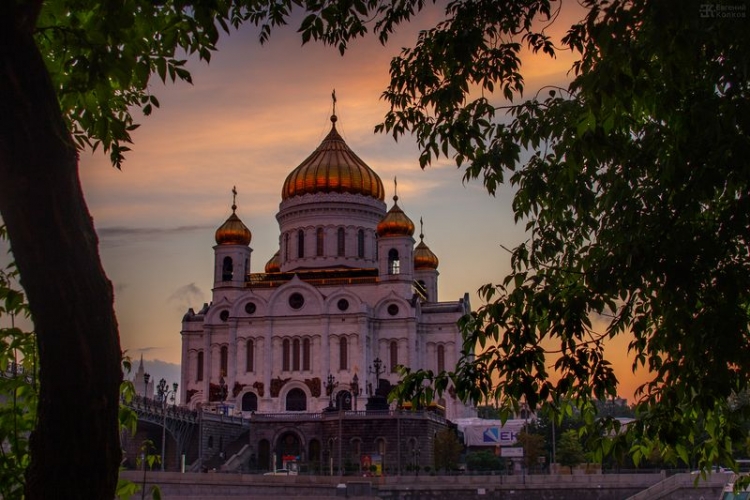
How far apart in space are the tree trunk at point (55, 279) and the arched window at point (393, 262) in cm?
6222

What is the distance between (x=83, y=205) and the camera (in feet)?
14.6

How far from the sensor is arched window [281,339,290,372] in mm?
65250

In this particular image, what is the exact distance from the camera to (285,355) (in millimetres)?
65562

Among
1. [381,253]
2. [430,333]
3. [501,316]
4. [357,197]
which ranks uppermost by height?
[357,197]

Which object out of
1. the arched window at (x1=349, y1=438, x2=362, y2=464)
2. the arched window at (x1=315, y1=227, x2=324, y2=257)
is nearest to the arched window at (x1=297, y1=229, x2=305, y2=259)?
the arched window at (x1=315, y1=227, x2=324, y2=257)

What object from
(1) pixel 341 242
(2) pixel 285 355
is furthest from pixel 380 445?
(1) pixel 341 242

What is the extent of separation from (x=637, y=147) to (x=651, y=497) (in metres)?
38.8

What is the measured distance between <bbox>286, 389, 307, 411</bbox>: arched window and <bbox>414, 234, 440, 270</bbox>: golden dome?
58.9 ft

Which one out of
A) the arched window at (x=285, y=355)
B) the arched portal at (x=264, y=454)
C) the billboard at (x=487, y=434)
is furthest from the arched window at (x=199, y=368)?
the billboard at (x=487, y=434)

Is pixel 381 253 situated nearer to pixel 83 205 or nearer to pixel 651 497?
pixel 651 497

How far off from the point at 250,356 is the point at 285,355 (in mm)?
2548

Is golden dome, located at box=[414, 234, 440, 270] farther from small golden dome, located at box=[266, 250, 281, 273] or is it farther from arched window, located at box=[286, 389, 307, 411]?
arched window, located at box=[286, 389, 307, 411]

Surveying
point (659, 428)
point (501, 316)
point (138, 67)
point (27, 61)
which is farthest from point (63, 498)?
point (659, 428)

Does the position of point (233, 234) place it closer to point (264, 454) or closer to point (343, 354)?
point (343, 354)
